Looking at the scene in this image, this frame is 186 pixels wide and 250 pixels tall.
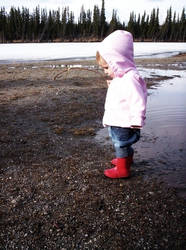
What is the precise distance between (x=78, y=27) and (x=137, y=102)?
73.4m

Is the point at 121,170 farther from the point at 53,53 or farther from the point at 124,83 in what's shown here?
the point at 53,53

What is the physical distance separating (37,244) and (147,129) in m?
3.07

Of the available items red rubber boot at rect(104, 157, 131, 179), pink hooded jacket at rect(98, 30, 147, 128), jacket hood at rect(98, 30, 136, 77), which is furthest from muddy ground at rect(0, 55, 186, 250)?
jacket hood at rect(98, 30, 136, 77)

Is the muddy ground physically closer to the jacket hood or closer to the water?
the jacket hood

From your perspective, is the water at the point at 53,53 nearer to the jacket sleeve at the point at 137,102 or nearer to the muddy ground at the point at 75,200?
the muddy ground at the point at 75,200

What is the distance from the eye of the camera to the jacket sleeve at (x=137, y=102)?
2.28 meters

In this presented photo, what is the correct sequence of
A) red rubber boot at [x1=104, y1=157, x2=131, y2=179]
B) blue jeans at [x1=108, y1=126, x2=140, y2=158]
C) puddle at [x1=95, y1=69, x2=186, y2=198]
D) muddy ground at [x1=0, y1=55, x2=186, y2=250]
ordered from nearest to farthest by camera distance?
muddy ground at [x1=0, y1=55, x2=186, y2=250]
blue jeans at [x1=108, y1=126, x2=140, y2=158]
red rubber boot at [x1=104, y1=157, x2=131, y2=179]
puddle at [x1=95, y1=69, x2=186, y2=198]

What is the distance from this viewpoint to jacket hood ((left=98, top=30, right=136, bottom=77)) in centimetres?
228

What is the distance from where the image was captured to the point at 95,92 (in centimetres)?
795

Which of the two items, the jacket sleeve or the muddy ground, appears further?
the jacket sleeve

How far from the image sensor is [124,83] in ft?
7.68

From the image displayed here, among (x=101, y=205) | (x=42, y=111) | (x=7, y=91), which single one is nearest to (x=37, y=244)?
(x=101, y=205)

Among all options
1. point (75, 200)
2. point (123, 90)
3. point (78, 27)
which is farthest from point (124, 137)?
point (78, 27)

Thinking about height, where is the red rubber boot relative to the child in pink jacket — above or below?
below
